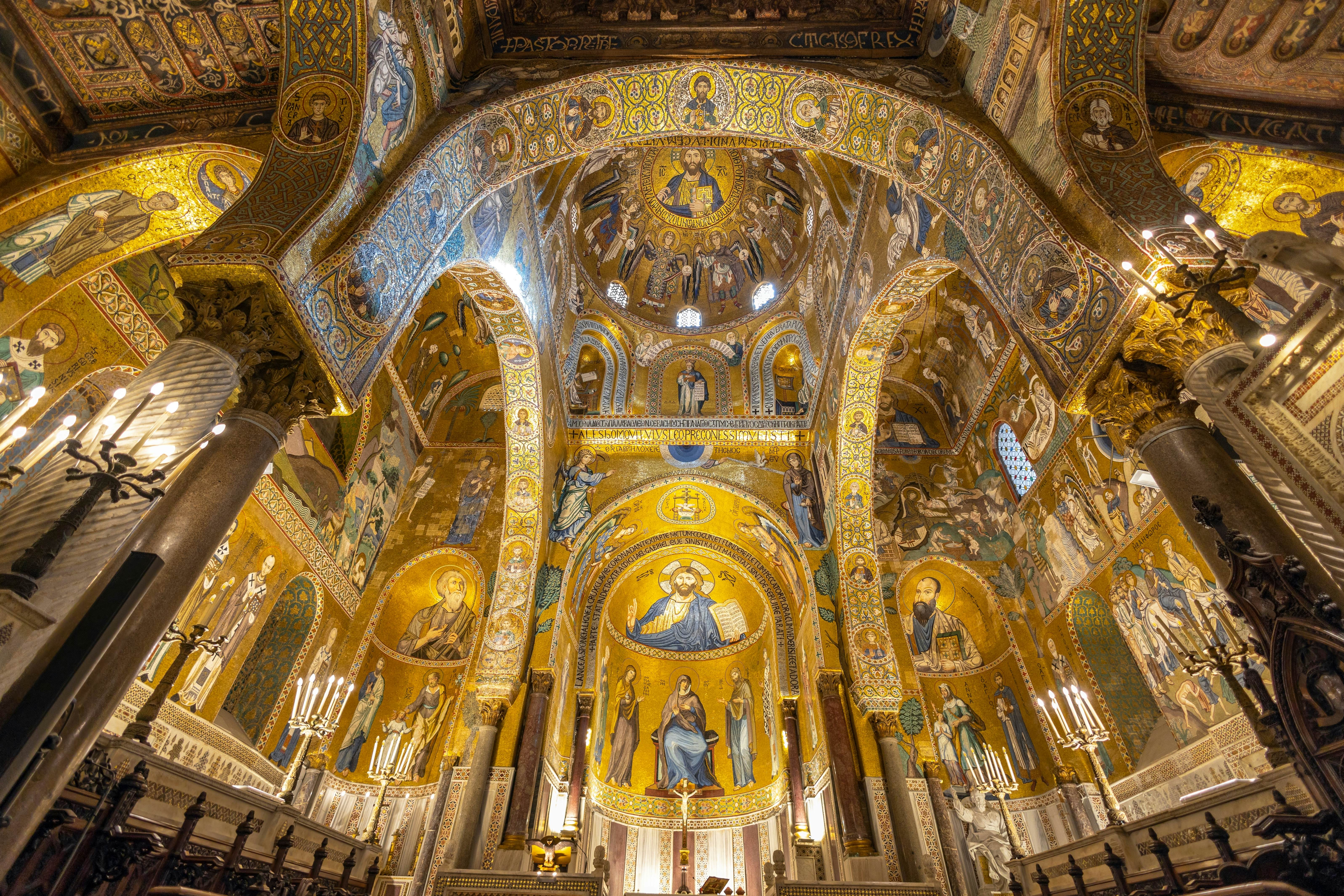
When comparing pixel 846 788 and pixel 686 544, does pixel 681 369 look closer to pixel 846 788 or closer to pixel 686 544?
pixel 686 544

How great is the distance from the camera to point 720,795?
39.7 feet

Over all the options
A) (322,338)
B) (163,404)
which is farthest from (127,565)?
(322,338)

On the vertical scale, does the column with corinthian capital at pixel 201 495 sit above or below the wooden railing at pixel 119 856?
above

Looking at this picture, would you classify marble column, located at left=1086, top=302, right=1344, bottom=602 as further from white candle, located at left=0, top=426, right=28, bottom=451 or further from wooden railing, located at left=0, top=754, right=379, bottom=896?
white candle, located at left=0, top=426, right=28, bottom=451

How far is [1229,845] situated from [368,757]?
37.0 feet

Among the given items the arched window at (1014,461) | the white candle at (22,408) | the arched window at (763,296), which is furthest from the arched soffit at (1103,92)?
the white candle at (22,408)

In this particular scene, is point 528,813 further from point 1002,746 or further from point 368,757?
point 1002,746

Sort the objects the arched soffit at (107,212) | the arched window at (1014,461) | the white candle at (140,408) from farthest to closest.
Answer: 1. the arched window at (1014,461)
2. the arched soffit at (107,212)
3. the white candle at (140,408)

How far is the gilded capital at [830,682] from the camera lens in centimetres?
1027

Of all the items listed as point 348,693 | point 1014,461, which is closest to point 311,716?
point 348,693

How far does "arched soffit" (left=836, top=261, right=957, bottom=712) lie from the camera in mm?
9898

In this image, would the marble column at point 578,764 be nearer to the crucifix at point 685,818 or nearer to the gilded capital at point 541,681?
the gilded capital at point 541,681

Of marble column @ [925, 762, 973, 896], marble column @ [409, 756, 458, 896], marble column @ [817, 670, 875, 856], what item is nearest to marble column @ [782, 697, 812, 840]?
marble column @ [817, 670, 875, 856]

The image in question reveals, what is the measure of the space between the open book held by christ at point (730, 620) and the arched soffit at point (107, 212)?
11621 mm
